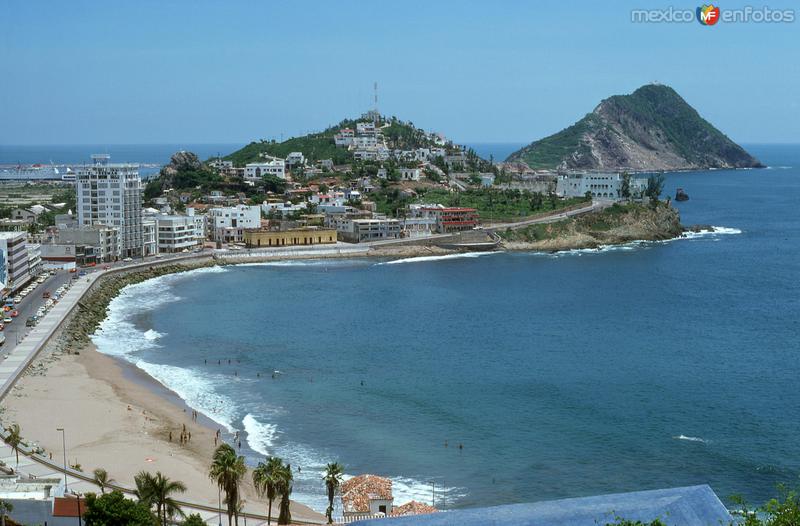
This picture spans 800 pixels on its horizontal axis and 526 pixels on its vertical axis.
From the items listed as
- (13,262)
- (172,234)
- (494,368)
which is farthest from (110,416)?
(172,234)

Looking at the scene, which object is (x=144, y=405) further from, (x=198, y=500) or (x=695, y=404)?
(x=695, y=404)

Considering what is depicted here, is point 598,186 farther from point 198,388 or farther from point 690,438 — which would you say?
point 690,438

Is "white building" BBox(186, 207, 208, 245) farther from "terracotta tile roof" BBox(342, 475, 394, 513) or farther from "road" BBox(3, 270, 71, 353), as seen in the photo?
"terracotta tile roof" BBox(342, 475, 394, 513)

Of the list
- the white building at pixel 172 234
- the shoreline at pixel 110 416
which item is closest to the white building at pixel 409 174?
the white building at pixel 172 234

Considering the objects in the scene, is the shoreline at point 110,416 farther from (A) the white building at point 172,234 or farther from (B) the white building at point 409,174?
(B) the white building at point 409,174

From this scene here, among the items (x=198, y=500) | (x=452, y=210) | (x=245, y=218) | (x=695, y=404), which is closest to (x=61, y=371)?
(x=198, y=500)
